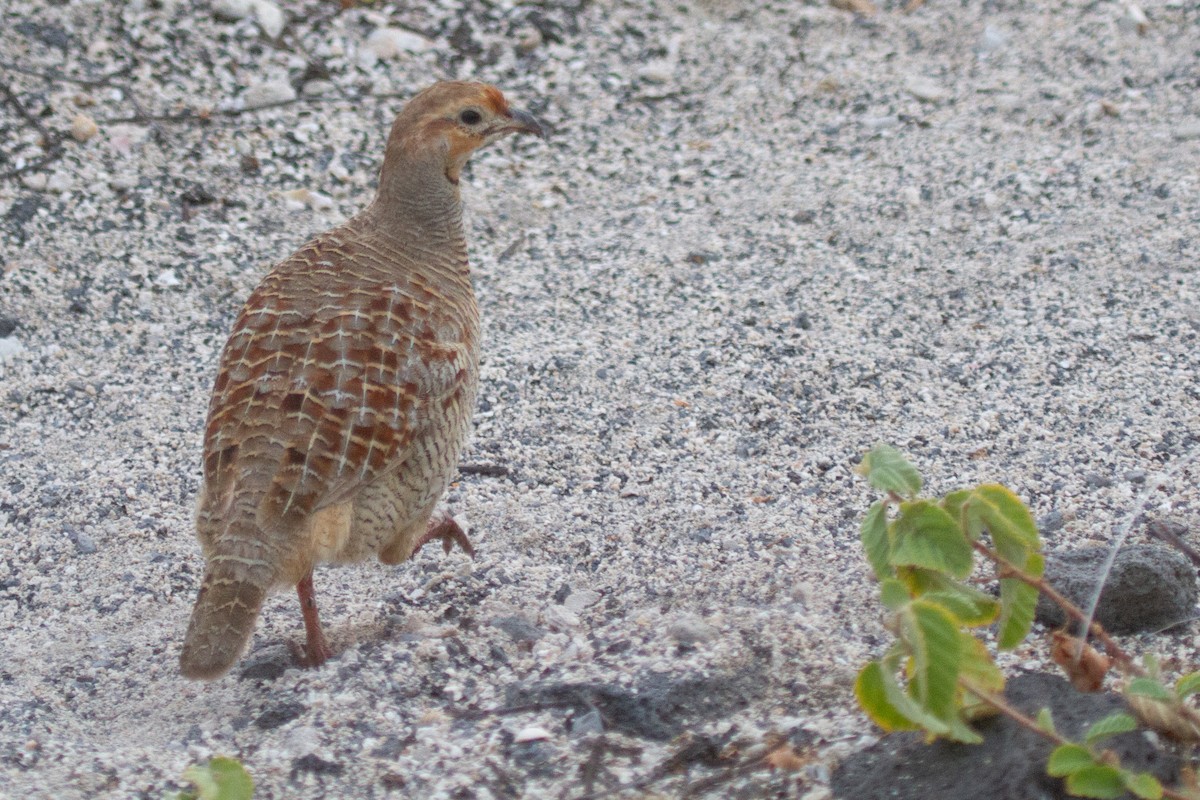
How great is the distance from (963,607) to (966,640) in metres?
0.17

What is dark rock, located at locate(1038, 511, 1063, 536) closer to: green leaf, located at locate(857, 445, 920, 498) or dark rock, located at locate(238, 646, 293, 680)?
green leaf, located at locate(857, 445, 920, 498)

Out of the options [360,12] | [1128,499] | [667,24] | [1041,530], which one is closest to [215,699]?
[1041,530]

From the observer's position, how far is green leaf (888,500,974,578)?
8.37 ft

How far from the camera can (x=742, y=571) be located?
3.60 meters

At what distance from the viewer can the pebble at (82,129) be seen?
549 centimetres

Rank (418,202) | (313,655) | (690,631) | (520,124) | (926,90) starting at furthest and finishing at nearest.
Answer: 1. (926,90)
2. (520,124)
3. (418,202)
4. (313,655)
5. (690,631)

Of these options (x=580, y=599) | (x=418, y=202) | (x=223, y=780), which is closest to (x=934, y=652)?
(x=223, y=780)

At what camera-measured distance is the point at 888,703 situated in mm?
2412

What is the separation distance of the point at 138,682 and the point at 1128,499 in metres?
2.59

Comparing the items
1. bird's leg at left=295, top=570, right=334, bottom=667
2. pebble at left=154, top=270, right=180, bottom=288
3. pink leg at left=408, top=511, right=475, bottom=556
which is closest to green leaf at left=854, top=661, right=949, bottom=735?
bird's leg at left=295, top=570, right=334, bottom=667

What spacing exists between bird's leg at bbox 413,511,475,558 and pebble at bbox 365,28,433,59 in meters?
3.02

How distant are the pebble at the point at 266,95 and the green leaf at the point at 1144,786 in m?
4.59

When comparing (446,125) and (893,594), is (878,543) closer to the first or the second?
(893,594)

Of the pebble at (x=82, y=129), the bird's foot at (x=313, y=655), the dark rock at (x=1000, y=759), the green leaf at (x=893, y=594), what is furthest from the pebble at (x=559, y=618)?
the pebble at (x=82, y=129)
